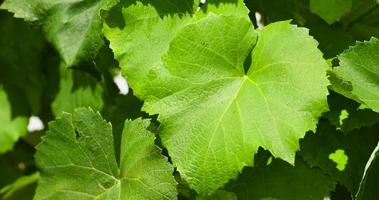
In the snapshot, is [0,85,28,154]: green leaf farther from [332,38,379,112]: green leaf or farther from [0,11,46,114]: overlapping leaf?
[332,38,379,112]: green leaf

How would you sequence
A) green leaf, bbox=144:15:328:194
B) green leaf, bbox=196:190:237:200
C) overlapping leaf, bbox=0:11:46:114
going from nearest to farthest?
green leaf, bbox=144:15:328:194 → green leaf, bbox=196:190:237:200 → overlapping leaf, bbox=0:11:46:114

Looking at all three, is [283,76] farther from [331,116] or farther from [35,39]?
[35,39]

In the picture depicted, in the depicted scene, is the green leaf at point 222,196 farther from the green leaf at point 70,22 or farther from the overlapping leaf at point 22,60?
the overlapping leaf at point 22,60

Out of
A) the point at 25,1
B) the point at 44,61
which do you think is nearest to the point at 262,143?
the point at 25,1

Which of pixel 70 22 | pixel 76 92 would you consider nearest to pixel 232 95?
pixel 70 22

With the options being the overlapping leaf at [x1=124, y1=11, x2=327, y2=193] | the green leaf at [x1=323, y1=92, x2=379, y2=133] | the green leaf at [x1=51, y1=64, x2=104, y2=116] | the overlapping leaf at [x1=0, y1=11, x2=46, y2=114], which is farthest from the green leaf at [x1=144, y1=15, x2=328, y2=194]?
the overlapping leaf at [x1=0, y1=11, x2=46, y2=114]

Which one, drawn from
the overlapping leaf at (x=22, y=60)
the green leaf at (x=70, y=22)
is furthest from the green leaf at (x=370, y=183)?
the overlapping leaf at (x=22, y=60)
